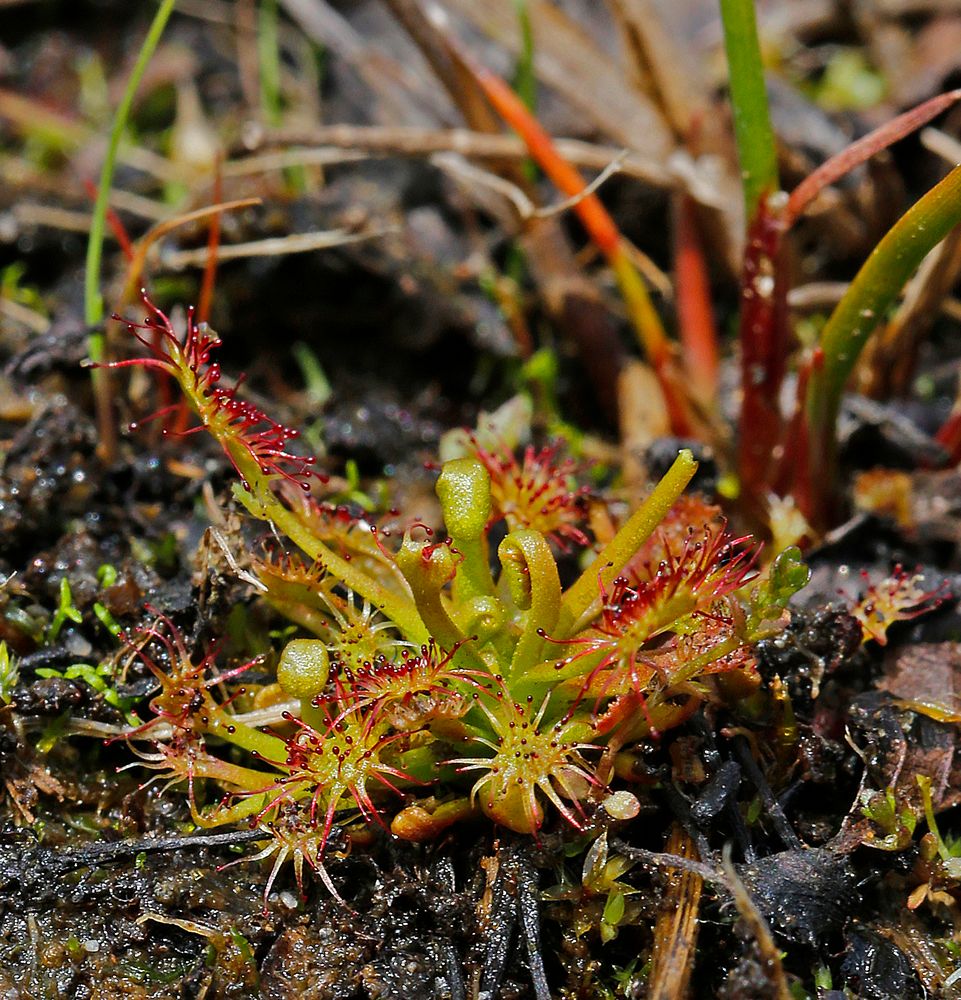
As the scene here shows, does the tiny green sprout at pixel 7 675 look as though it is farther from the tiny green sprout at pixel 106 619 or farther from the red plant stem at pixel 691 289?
the red plant stem at pixel 691 289

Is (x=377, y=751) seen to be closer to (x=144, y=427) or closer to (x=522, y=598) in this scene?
(x=522, y=598)

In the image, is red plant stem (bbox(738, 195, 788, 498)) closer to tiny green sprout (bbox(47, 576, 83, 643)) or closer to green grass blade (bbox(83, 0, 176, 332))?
green grass blade (bbox(83, 0, 176, 332))

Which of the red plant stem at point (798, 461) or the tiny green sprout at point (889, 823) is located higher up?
the red plant stem at point (798, 461)

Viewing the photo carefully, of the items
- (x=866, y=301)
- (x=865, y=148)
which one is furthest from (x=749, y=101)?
(x=866, y=301)

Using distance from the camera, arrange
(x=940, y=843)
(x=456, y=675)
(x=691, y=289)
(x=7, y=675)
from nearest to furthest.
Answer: (x=456, y=675)
(x=940, y=843)
(x=7, y=675)
(x=691, y=289)

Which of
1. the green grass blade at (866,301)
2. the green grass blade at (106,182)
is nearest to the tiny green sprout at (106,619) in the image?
the green grass blade at (106,182)

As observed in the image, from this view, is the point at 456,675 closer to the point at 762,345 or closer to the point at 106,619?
the point at 106,619

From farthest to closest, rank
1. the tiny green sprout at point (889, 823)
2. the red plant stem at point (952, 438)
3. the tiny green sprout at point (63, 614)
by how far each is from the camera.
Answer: the red plant stem at point (952, 438) → the tiny green sprout at point (63, 614) → the tiny green sprout at point (889, 823)
